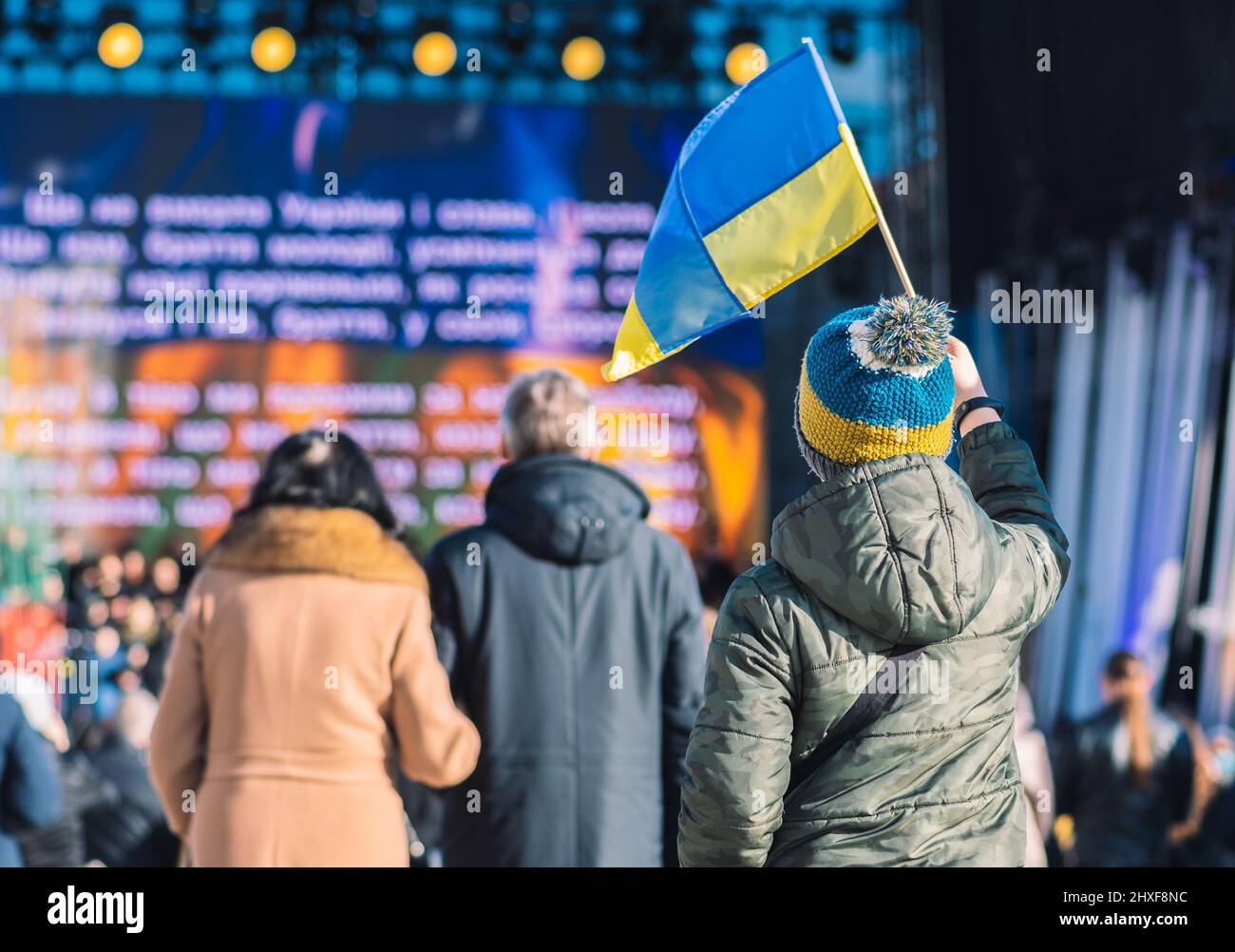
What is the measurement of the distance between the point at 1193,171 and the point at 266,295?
4.10 m

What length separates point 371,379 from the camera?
7613mm

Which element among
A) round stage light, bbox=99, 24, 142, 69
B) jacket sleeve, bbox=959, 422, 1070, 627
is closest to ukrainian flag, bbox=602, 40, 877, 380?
jacket sleeve, bbox=959, 422, 1070, 627

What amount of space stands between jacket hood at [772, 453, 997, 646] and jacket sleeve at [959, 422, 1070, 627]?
0.04m

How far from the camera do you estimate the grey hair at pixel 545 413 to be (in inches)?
123

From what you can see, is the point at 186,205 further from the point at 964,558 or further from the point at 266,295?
the point at 964,558

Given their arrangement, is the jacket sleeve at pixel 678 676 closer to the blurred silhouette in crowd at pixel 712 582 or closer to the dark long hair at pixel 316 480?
the dark long hair at pixel 316 480

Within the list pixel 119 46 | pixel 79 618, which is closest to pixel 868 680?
pixel 79 618

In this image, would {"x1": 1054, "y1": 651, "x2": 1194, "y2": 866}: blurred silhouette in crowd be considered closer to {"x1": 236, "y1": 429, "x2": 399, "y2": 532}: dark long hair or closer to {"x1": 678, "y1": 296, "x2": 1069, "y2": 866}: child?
{"x1": 236, "y1": 429, "x2": 399, "y2": 532}: dark long hair

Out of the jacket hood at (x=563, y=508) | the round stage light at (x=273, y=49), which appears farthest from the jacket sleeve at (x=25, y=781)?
the round stage light at (x=273, y=49)

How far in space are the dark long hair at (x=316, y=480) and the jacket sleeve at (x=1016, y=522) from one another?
3.82ft

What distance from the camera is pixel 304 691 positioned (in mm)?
2748

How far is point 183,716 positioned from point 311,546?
0.35m

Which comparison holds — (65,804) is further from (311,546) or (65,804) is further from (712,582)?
(712,582)
